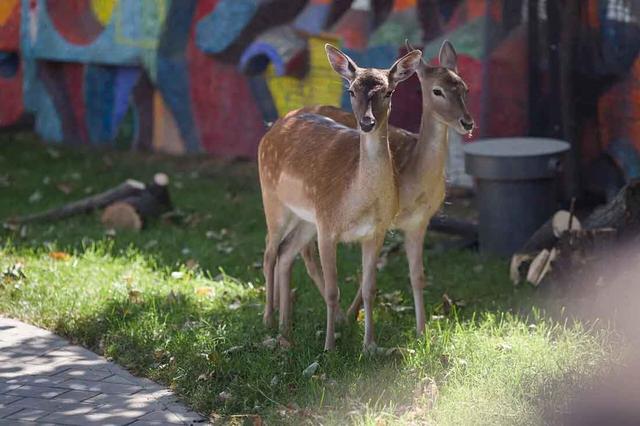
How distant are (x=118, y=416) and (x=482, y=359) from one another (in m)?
2.03

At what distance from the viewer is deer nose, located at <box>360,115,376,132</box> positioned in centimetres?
612

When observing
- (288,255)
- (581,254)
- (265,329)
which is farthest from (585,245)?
(265,329)

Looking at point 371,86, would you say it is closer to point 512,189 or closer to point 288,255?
point 288,255

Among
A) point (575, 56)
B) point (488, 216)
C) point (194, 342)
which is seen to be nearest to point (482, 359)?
point (194, 342)

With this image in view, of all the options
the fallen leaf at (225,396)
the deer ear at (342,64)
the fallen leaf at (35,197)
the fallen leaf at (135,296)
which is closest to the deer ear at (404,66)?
the deer ear at (342,64)

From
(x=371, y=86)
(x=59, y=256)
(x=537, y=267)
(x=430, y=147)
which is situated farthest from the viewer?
(x=59, y=256)

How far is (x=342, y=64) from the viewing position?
6449 millimetres

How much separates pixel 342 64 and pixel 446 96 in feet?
2.39

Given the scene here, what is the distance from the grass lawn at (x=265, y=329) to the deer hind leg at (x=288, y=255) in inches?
6.3

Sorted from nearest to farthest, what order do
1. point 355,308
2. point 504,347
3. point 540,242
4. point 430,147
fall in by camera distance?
point 504,347 → point 430,147 → point 355,308 → point 540,242

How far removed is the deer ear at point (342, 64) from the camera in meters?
6.41

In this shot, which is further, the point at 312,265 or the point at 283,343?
the point at 312,265

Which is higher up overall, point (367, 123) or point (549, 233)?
point (367, 123)

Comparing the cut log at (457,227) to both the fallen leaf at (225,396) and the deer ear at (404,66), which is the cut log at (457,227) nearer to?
the deer ear at (404,66)
